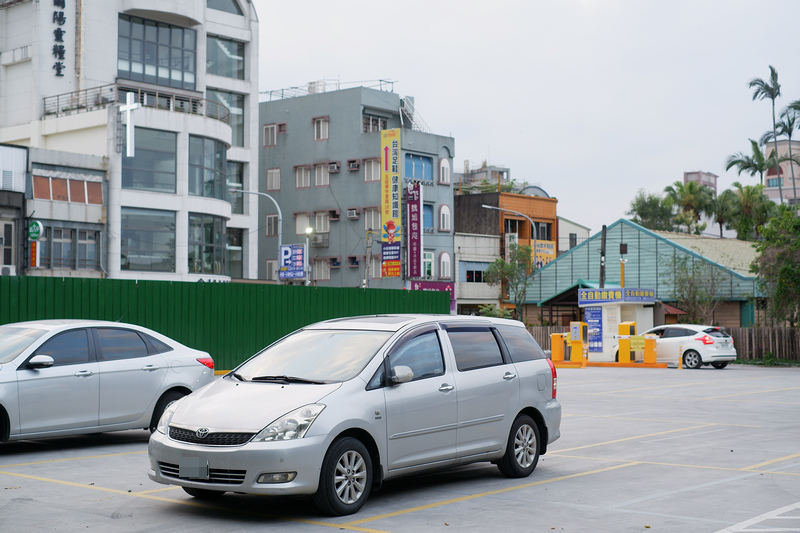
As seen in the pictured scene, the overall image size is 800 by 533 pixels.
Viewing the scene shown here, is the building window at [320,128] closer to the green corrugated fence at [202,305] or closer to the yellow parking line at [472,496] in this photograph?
the green corrugated fence at [202,305]

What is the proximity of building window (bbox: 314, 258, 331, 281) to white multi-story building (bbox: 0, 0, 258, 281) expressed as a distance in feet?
55.2

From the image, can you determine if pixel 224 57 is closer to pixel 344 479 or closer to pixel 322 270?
pixel 322 270

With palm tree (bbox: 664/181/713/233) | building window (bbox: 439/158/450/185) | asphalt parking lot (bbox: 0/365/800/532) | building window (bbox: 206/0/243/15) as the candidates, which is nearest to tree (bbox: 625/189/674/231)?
palm tree (bbox: 664/181/713/233)

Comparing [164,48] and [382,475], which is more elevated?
[164,48]

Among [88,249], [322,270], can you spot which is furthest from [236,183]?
[88,249]

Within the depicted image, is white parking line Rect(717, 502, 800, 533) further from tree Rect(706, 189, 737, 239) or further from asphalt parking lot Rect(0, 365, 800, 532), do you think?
tree Rect(706, 189, 737, 239)

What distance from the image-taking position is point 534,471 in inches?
422

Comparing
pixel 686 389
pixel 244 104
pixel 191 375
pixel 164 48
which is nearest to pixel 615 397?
pixel 686 389

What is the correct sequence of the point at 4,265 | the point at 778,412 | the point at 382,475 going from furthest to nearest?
the point at 4,265
the point at 778,412
the point at 382,475

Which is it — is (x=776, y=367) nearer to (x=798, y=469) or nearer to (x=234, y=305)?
(x=234, y=305)

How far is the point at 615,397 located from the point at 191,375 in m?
11.5

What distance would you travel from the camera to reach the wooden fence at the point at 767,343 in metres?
39.6

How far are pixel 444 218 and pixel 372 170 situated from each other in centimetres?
639

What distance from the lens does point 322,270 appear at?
2498 inches
